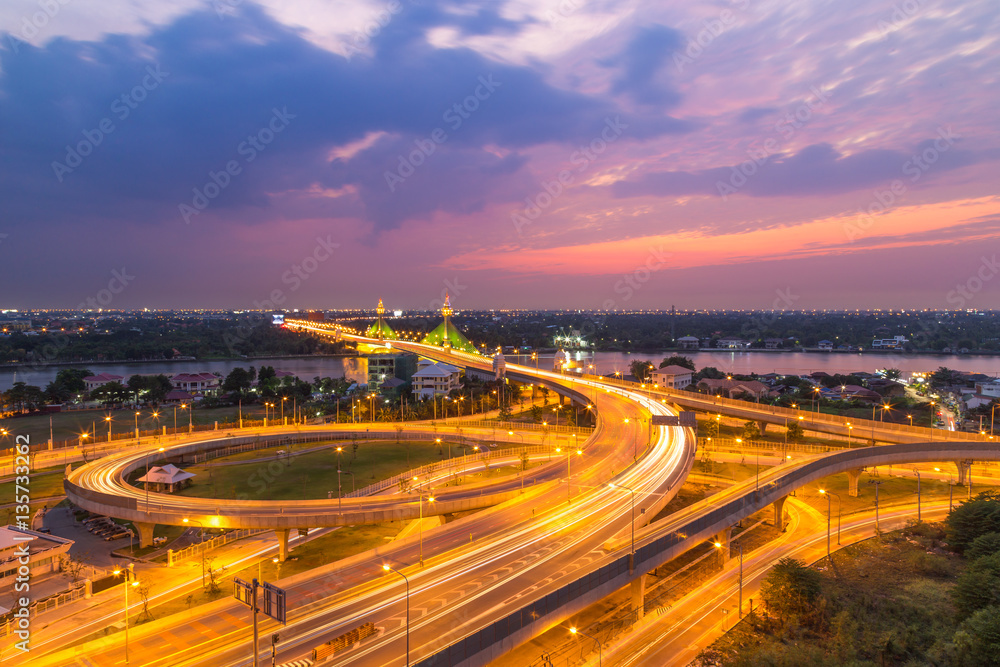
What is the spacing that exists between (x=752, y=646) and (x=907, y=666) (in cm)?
406

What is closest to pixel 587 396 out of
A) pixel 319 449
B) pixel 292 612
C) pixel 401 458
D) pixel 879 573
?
pixel 401 458

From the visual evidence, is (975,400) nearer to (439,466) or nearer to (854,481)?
(854,481)

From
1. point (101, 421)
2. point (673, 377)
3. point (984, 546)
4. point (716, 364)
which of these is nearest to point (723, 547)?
point (984, 546)

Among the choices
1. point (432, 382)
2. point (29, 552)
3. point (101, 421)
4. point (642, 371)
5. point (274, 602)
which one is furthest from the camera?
point (642, 371)

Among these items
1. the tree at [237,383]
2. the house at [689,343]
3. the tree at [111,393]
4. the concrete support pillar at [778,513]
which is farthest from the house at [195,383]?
the house at [689,343]

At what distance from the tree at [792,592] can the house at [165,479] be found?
29728 millimetres

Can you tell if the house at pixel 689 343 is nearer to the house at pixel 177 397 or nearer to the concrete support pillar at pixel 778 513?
the house at pixel 177 397

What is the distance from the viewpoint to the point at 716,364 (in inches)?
4692

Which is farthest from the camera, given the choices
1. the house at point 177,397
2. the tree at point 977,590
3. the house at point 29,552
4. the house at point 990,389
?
the house at point 990,389

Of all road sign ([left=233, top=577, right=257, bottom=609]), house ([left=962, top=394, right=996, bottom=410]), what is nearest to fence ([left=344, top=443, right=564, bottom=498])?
road sign ([left=233, top=577, right=257, bottom=609])

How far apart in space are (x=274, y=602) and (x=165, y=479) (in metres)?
23.3

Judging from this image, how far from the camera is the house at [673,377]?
7506 centimetres

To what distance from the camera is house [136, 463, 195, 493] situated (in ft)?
102

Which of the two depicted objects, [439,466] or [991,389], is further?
[991,389]
